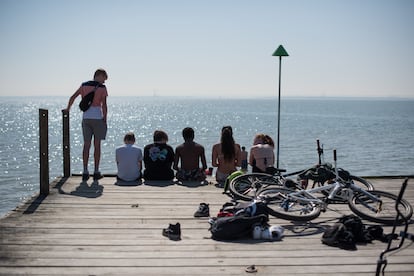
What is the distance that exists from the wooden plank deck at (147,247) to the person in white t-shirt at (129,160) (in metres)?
1.64

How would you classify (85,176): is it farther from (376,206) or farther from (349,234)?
(349,234)

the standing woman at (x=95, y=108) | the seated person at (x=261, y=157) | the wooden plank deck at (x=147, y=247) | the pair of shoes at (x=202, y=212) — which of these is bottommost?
the wooden plank deck at (x=147, y=247)

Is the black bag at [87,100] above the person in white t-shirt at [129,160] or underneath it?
above

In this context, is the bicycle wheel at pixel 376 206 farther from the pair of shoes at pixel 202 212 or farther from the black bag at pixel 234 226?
the pair of shoes at pixel 202 212

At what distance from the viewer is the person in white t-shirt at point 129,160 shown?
8720 millimetres

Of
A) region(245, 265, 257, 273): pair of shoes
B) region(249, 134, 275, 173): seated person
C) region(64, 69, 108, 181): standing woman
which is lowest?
region(245, 265, 257, 273): pair of shoes

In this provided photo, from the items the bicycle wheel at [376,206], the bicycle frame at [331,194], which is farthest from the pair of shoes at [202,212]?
the bicycle wheel at [376,206]

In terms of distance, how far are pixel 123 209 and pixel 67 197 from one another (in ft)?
3.86

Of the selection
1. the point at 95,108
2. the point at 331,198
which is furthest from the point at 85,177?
the point at 331,198

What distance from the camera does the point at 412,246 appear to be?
518cm

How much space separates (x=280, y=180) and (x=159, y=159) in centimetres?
257

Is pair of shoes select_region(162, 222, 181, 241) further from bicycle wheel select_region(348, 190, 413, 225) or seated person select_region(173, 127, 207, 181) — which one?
seated person select_region(173, 127, 207, 181)

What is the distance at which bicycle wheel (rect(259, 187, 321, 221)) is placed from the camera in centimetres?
598

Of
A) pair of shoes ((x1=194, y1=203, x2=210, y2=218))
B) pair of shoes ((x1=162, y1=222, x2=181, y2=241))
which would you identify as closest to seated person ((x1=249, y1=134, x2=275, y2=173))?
pair of shoes ((x1=194, y1=203, x2=210, y2=218))
